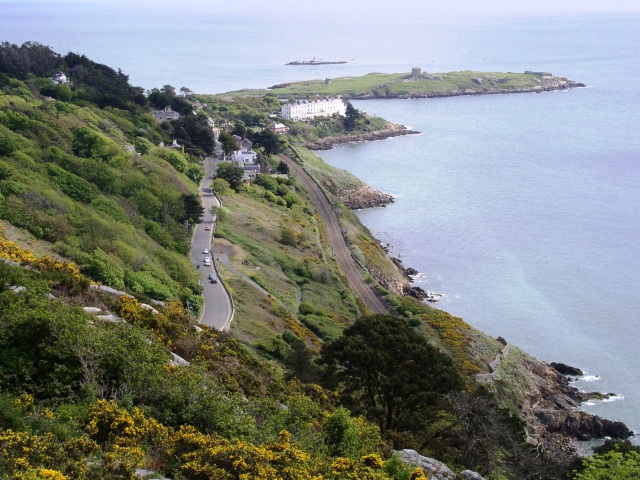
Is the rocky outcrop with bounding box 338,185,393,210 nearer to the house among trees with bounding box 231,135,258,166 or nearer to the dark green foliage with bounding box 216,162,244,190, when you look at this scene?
the house among trees with bounding box 231,135,258,166

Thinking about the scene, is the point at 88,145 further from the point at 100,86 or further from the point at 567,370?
the point at 100,86

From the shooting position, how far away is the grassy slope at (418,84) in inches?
5822

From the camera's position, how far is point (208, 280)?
32.7m

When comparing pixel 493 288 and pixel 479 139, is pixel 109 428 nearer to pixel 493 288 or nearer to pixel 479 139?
pixel 493 288

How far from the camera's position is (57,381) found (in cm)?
1340

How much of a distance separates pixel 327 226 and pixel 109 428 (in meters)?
45.0

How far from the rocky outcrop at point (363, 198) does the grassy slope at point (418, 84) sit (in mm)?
73494

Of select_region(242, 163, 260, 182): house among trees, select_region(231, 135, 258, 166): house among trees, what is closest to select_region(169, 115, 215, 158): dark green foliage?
select_region(231, 135, 258, 166): house among trees

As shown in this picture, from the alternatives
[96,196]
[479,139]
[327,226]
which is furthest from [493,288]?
[479,139]

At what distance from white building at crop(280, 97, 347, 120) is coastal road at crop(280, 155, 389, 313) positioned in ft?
132

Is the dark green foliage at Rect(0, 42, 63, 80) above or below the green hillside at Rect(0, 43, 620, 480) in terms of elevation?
above

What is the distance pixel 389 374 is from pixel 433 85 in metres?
137

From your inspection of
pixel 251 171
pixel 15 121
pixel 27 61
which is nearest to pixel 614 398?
pixel 15 121

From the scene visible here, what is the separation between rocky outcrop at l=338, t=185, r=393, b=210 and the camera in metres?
70.6
